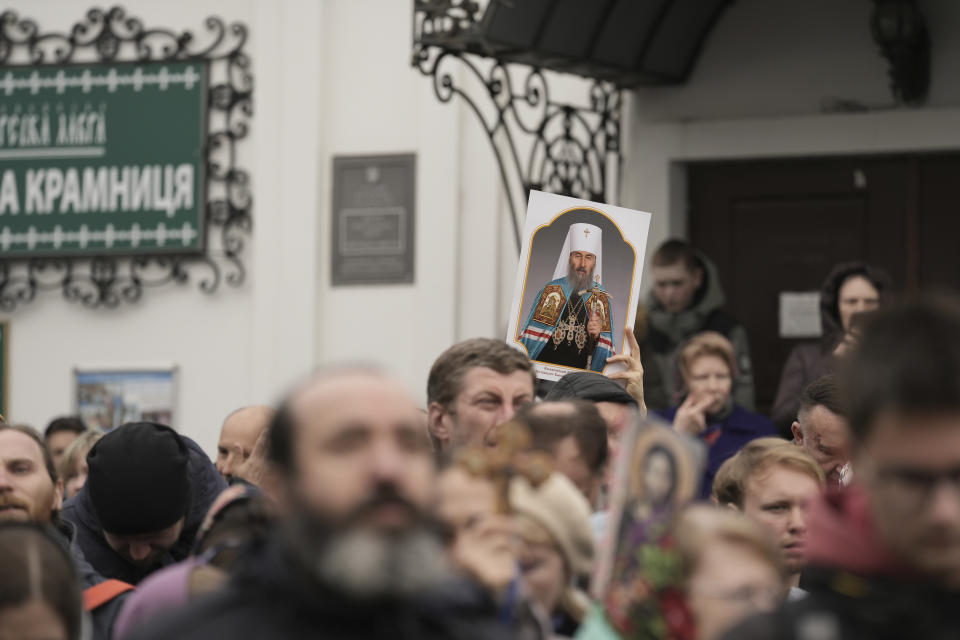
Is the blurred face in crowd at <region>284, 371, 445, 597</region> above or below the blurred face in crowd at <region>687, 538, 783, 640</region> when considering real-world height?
above

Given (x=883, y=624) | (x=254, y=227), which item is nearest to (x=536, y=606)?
(x=883, y=624)

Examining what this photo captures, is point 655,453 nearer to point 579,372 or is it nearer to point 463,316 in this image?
point 579,372

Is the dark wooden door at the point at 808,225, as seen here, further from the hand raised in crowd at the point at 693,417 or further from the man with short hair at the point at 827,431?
the man with short hair at the point at 827,431

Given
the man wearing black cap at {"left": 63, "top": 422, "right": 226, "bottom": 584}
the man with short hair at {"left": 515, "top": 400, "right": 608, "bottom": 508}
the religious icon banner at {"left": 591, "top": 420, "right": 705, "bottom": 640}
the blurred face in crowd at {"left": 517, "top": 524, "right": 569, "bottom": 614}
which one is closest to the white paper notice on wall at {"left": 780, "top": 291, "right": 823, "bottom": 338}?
the man wearing black cap at {"left": 63, "top": 422, "right": 226, "bottom": 584}

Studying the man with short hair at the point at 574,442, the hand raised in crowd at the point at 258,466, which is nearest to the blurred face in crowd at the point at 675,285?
the hand raised in crowd at the point at 258,466

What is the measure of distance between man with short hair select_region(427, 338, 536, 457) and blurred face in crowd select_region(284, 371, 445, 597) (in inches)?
83.4

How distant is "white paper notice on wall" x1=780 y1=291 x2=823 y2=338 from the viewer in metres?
9.02

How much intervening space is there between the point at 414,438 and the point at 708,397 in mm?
4350

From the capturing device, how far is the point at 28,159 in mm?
10016

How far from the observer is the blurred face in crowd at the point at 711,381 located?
7055mm

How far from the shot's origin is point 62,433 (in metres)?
8.63

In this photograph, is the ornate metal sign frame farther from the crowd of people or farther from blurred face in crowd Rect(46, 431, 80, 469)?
the crowd of people

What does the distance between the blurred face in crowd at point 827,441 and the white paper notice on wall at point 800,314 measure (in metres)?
3.47

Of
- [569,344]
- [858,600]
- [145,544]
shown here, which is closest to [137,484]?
[145,544]
